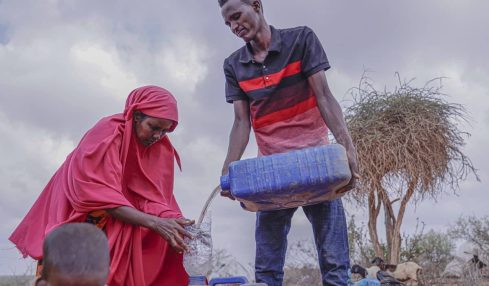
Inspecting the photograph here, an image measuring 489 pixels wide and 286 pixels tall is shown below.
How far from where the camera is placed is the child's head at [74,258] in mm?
1771

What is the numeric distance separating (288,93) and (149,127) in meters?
0.76

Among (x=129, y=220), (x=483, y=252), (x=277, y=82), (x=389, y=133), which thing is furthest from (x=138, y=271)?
(x=483, y=252)

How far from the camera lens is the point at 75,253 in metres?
1.79

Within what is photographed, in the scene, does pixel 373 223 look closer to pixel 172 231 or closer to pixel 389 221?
pixel 389 221

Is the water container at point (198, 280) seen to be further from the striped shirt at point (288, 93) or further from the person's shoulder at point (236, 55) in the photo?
the person's shoulder at point (236, 55)

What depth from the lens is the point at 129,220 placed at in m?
3.00

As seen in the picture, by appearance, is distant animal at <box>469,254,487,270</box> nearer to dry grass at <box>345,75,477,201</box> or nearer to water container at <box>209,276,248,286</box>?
dry grass at <box>345,75,477,201</box>

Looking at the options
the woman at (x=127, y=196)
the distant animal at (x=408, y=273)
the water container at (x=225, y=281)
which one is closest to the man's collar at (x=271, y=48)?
the woman at (x=127, y=196)

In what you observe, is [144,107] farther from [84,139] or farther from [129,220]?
[129,220]

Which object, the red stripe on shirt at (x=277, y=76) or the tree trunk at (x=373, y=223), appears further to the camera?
the tree trunk at (x=373, y=223)

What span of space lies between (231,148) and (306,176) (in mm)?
837

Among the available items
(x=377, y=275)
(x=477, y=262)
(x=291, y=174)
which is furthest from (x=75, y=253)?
(x=477, y=262)

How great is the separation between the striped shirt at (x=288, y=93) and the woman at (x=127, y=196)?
488 millimetres

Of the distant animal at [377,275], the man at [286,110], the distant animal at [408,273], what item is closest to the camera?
the man at [286,110]
